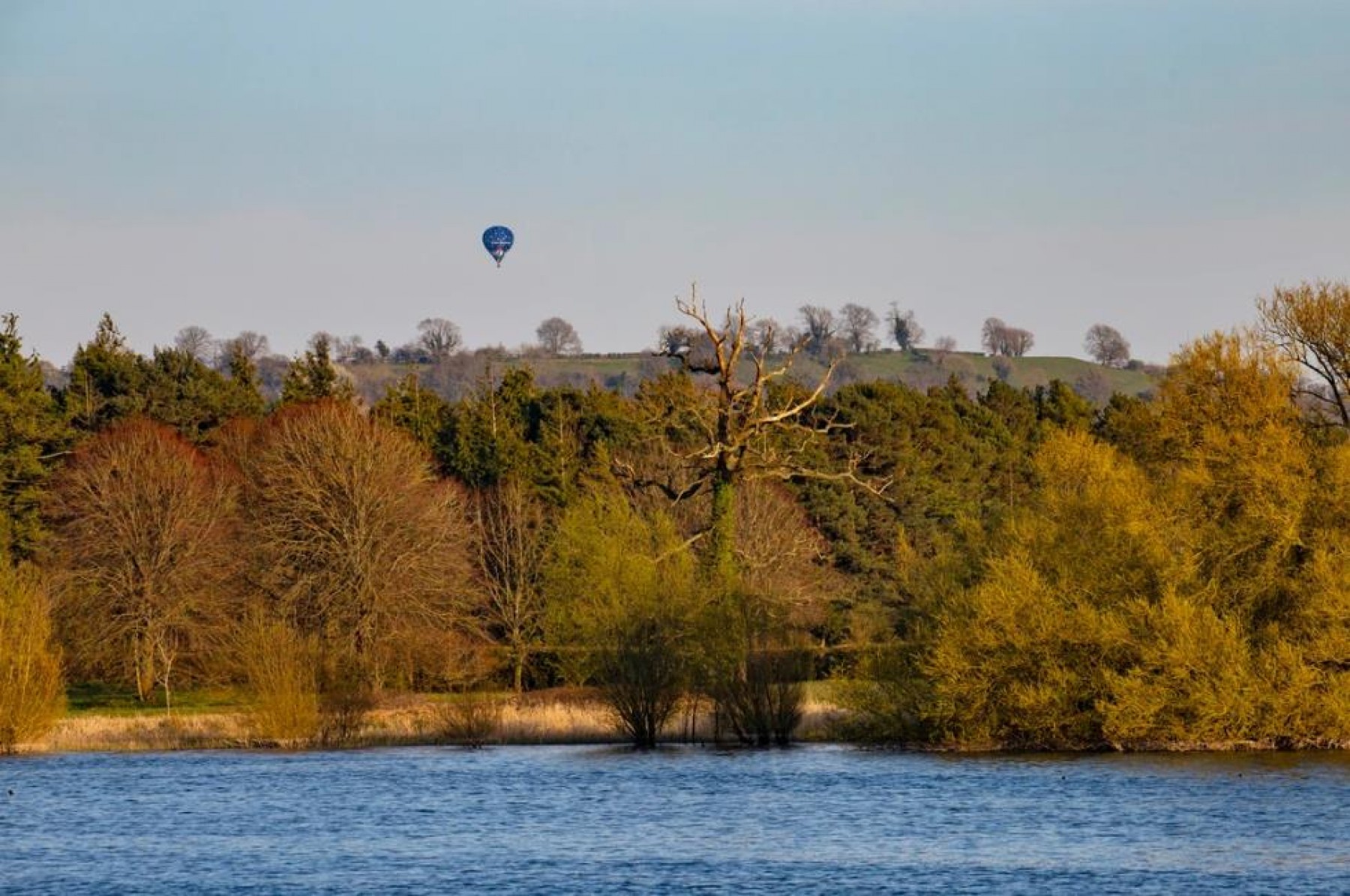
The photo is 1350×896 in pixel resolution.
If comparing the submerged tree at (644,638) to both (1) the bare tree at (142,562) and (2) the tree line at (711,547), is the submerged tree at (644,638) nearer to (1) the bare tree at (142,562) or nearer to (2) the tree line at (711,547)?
(2) the tree line at (711,547)

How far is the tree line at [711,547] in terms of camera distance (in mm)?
45406

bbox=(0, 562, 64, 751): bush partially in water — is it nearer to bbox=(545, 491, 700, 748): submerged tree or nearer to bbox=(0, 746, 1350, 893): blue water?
bbox=(0, 746, 1350, 893): blue water

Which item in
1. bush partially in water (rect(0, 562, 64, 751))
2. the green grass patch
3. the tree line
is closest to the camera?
the tree line

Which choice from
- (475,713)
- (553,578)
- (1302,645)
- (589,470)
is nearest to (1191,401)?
(1302,645)

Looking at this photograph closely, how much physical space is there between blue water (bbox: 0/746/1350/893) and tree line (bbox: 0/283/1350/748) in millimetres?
2073

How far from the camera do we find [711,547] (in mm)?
54594

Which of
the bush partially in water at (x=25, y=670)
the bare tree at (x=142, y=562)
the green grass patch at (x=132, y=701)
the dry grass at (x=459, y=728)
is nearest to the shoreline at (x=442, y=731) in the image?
the dry grass at (x=459, y=728)

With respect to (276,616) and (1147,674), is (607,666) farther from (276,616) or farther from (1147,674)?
(276,616)

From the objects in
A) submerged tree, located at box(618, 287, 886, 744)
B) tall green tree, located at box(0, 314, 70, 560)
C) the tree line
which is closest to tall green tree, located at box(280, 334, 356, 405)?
the tree line

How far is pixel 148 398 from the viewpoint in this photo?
3506 inches

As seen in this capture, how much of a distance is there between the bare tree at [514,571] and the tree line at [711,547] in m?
0.30

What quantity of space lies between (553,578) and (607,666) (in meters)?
19.6

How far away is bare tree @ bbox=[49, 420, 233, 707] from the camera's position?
69688 millimetres

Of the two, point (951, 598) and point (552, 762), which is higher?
→ point (951, 598)
